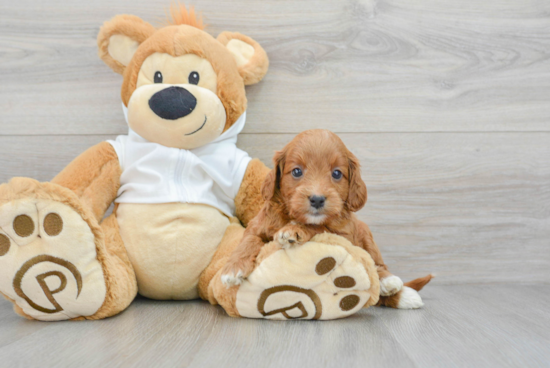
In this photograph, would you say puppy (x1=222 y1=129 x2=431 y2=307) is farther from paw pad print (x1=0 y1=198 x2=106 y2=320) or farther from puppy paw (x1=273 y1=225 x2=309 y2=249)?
paw pad print (x1=0 y1=198 x2=106 y2=320)

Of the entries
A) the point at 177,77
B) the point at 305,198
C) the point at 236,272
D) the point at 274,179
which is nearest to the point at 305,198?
the point at 305,198

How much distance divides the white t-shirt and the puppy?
24cm

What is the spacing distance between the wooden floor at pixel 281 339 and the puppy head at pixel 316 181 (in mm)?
243

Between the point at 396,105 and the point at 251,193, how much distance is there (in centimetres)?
55

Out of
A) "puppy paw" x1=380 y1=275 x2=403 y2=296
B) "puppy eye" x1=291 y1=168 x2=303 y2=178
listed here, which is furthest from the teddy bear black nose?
"puppy paw" x1=380 y1=275 x2=403 y2=296

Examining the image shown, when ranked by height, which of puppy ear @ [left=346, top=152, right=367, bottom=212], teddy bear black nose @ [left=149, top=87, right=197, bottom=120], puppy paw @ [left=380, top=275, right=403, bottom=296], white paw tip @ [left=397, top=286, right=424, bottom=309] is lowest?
white paw tip @ [left=397, top=286, right=424, bottom=309]

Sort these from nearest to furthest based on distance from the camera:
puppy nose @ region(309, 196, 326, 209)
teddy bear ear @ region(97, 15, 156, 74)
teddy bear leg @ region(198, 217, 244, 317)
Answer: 1. puppy nose @ region(309, 196, 326, 209)
2. teddy bear leg @ region(198, 217, 244, 317)
3. teddy bear ear @ region(97, 15, 156, 74)

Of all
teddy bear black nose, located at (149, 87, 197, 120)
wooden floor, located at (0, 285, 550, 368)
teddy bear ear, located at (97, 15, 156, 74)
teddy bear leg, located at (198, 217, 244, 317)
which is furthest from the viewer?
teddy bear ear, located at (97, 15, 156, 74)

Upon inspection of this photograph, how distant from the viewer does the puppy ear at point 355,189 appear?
94 centimetres

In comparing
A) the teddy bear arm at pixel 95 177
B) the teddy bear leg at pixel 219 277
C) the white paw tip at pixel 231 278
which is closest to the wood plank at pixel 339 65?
the teddy bear arm at pixel 95 177

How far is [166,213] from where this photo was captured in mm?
1107

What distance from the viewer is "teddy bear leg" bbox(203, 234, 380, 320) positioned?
895mm

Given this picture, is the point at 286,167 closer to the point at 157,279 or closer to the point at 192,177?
the point at 192,177

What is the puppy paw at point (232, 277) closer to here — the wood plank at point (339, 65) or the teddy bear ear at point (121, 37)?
the wood plank at point (339, 65)
